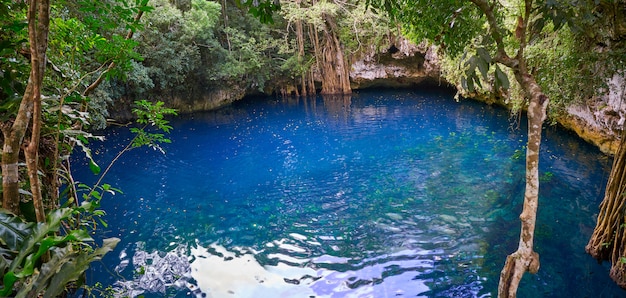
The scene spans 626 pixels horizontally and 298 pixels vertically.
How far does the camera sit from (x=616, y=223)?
3.76 meters

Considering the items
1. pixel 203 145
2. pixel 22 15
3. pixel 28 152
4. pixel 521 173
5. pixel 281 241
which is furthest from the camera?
pixel 203 145

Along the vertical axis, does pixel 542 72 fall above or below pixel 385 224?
above

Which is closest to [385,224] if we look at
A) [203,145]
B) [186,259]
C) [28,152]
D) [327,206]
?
[327,206]

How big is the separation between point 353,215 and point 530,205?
→ 12.5 feet

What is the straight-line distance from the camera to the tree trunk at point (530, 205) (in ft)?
8.88

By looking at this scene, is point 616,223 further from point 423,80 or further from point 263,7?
point 423,80

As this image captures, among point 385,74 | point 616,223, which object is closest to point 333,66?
point 385,74

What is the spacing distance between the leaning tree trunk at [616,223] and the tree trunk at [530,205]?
1547 mm

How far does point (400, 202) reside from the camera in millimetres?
6727

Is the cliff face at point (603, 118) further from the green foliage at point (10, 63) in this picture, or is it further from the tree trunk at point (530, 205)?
the green foliage at point (10, 63)

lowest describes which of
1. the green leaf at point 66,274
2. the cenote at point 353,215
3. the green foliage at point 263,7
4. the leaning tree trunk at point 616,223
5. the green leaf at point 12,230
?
the cenote at point 353,215

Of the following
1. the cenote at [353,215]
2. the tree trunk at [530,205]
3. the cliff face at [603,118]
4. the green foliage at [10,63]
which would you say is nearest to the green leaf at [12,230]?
the green foliage at [10,63]

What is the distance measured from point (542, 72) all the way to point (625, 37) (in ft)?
3.78

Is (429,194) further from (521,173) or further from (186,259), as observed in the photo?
(186,259)
